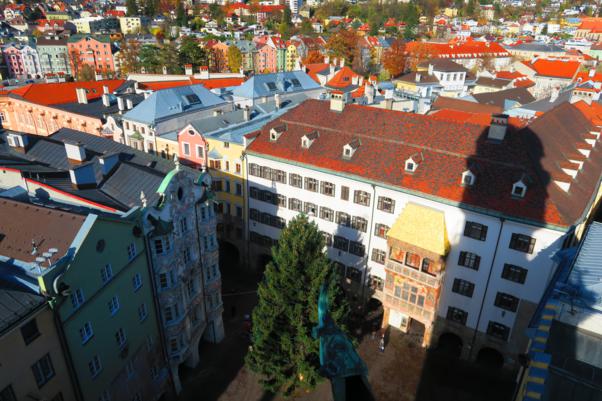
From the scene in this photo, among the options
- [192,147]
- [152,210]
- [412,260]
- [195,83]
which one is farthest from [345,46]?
[152,210]

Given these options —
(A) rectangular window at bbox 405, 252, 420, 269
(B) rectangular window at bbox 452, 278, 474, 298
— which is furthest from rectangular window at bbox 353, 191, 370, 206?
(B) rectangular window at bbox 452, 278, 474, 298

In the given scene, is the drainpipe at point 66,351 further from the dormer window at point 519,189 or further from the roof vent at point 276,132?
the dormer window at point 519,189

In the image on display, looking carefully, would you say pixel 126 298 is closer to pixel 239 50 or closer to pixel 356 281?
pixel 356 281

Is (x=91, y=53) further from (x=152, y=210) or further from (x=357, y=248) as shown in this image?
(x=152, y=210)

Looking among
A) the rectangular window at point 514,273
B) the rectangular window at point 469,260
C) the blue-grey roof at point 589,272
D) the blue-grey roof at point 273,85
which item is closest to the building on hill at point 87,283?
the blue-grey roof at point 589,272

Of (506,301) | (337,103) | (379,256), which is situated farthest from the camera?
(337,103)

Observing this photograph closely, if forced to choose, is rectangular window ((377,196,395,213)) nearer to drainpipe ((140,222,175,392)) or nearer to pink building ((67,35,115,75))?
drainpipe ((140,222,175,392))
